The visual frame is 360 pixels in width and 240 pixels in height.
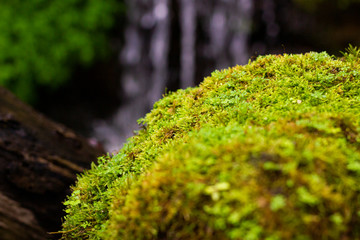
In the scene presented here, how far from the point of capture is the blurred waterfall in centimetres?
952

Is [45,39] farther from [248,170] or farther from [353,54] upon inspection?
[248,170]

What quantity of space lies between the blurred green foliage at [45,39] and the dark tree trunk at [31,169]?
5232mm

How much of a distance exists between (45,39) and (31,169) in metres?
6.63

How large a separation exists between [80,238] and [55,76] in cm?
796

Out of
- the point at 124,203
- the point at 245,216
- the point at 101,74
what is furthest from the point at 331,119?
the point at 101,74

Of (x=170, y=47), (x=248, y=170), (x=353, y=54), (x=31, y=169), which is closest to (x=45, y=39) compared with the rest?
(x=170, y=47)

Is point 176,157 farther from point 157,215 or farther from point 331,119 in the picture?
point 331,119

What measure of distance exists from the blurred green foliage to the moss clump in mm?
7450

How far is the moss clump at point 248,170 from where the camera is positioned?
A: 127cm

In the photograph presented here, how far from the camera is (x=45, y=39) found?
27.6ft

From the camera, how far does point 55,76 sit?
29.0 ft

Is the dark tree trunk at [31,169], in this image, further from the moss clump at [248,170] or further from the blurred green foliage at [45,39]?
the blurred green foliage at [45,39]

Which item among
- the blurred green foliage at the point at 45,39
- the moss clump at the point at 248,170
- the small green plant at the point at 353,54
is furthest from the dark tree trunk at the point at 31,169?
the blurred green foliage at the point at 45,39

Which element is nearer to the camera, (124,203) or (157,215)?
(157,215)
